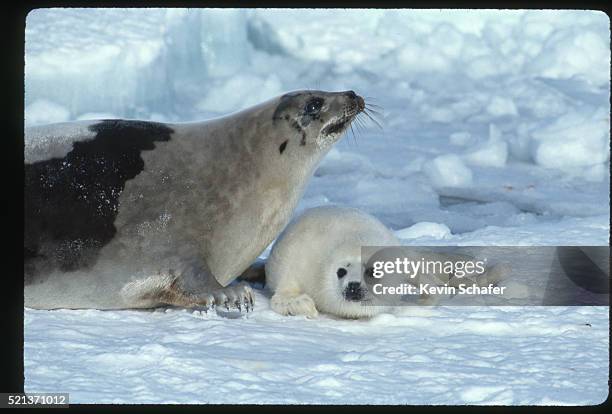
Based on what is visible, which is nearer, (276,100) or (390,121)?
(276,100)

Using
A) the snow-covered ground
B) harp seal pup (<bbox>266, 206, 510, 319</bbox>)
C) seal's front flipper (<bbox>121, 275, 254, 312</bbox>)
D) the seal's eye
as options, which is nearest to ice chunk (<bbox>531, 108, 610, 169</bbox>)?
the snow-covered ground

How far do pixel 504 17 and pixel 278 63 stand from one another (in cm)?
225

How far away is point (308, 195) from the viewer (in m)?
6.36

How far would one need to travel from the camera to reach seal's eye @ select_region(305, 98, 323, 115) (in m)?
4.20

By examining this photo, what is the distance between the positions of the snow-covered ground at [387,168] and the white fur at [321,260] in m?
0.08

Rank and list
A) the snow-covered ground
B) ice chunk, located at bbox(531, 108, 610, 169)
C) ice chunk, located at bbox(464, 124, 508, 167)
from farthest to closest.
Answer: ice chunk, located at bbox(464, 124, 508, 167), ice chunk, located at bbox(531, 108, 610, 169), the snow-covered ground

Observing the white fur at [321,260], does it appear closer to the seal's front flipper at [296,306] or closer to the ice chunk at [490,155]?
the seal's front flipper at [296,306]

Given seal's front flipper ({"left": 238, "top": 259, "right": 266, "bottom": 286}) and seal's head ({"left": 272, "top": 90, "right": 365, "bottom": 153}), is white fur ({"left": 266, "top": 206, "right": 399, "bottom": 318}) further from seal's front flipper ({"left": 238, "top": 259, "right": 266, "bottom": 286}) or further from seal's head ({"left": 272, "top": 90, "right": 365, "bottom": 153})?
seal's head ({"left": 272, "top": 90, "right": 365, "bottom": 153})

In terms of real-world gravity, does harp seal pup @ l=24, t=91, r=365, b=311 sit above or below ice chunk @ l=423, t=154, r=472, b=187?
below

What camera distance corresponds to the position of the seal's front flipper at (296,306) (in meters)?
3.90

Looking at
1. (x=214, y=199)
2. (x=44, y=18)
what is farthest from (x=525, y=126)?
(x=214, y=199)

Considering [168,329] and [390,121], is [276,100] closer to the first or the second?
[168,329]

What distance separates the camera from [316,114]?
4.20 meters

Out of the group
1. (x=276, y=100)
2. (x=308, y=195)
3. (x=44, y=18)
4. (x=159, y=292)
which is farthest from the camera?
(x=44, y=18)
